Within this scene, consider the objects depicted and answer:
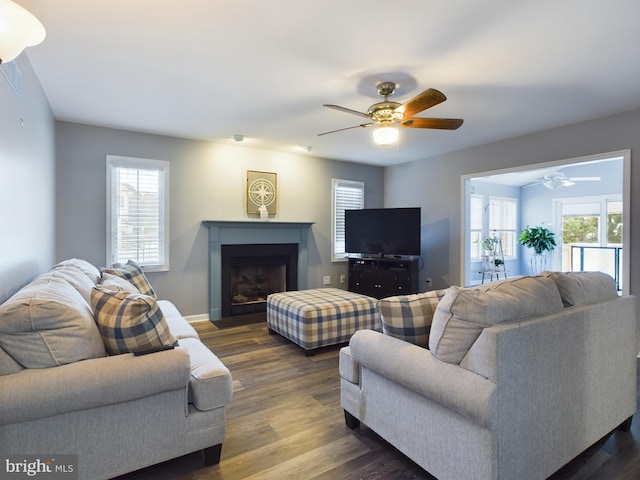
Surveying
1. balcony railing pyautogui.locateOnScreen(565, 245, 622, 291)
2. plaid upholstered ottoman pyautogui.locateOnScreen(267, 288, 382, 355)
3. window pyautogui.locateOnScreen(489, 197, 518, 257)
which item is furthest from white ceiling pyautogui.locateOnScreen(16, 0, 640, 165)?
balcony railing pyautogui.locateOnScreen(565, 245, 622, 291)

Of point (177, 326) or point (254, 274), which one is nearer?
→ point (177, 326)

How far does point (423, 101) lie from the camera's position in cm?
254

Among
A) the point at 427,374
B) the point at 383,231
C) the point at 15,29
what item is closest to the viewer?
the point at 15,29

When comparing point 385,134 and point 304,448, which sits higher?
point 385,134

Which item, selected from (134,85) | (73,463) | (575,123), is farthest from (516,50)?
(73,463)

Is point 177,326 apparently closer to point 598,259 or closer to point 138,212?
point 138,212

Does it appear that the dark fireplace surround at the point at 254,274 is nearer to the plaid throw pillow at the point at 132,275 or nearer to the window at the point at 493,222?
the plaid throw pillow at the point at 132,275

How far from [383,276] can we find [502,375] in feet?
13.0

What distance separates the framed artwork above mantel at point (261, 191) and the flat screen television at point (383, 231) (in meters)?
1.30

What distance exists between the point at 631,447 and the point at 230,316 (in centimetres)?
429

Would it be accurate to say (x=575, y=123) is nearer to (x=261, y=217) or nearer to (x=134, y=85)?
(x=261, y=217)

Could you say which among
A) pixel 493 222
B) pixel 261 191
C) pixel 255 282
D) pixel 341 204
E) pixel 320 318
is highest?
pixel 261 191

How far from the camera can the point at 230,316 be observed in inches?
193

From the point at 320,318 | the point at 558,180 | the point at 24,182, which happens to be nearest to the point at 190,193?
the point at 24,182
